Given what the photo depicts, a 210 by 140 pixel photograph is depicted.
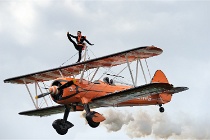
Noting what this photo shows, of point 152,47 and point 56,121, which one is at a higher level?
point 152,47

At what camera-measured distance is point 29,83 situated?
2788 cm

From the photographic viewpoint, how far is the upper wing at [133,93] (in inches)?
868

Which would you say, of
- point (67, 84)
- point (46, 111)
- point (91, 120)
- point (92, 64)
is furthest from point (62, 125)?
point (46, 111)

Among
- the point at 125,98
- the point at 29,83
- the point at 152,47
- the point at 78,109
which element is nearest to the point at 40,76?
the point at 29,83

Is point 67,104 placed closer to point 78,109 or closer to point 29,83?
point 78,109

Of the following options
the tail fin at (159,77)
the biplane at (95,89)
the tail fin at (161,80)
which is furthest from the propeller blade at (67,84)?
the tail fin at (159,77)

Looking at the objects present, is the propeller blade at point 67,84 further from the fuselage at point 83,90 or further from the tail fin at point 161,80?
the tail fin at point 161,80

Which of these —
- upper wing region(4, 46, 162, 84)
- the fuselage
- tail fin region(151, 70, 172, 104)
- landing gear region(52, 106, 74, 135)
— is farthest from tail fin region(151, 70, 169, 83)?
landing gear region(52, 106, 74, 135)

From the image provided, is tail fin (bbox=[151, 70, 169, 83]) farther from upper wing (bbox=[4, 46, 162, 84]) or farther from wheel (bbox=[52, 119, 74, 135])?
wheel (bbox=[52, 119, 74, 135])

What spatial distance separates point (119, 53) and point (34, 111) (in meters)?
7.16

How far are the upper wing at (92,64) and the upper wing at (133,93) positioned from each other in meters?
1.55

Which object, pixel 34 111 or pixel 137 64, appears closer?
pixel 137 64

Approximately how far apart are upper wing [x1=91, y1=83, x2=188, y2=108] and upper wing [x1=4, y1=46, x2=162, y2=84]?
1.55 metres

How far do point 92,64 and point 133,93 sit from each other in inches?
102
